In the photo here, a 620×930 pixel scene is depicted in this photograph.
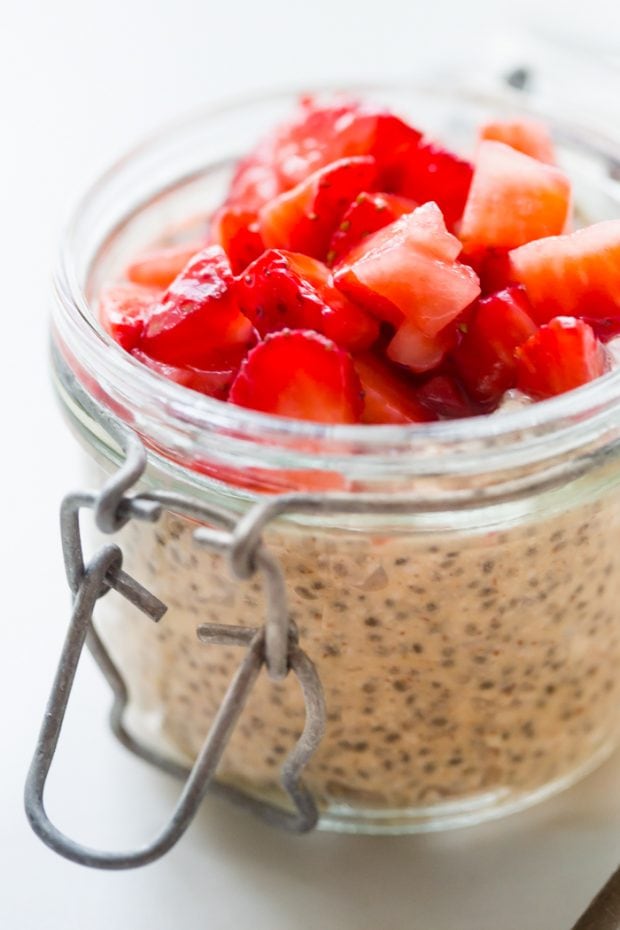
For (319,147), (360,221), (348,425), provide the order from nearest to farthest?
1. (348,425)
2. (360,221)
3. (319,147)

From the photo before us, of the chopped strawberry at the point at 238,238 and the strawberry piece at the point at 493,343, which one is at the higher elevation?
the strawberry piece at the point at 493,343

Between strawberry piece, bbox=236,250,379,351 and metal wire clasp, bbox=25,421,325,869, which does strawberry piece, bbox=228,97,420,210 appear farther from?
metal wire clasp, bbox=25,421,325,869

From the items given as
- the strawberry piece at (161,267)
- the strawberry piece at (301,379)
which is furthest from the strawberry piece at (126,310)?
the strawberry piece at (301,379)

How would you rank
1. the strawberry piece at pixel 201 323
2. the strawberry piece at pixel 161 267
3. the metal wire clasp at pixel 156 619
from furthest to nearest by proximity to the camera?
the strawberry piece at pixel 161 267 → the strawberry piece at pixel 201 323 → the metal wire clasp at pixel 156 619

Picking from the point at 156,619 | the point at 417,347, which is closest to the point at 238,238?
the point at 417,347

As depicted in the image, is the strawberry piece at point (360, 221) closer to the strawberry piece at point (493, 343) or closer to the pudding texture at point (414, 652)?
the strawberry piece at point (493, 343)

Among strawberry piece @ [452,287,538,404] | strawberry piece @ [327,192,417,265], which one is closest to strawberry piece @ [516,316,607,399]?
strawberry piece @ [452,287,538,404]

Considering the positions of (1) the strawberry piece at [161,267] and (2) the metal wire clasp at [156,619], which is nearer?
(2) the metal wire clasp at [156,619]

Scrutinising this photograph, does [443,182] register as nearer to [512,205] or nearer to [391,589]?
[512,205]
